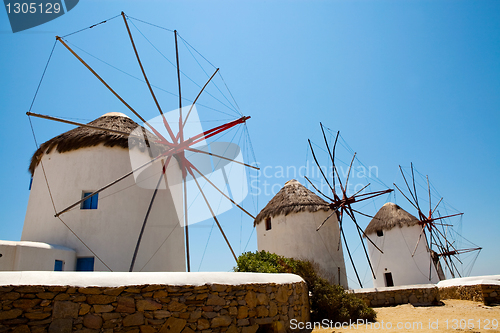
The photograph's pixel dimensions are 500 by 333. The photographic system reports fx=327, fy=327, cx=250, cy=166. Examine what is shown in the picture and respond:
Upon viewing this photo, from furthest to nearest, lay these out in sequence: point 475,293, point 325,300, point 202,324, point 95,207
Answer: point 475,293, point 95,207, point 325,300, point 202,324

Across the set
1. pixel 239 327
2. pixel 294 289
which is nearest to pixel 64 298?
pixel 239 327

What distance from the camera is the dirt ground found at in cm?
632

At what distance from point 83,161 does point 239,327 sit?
677 centimetres

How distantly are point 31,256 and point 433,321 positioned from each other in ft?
30.1

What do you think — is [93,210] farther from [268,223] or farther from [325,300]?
[268,223]

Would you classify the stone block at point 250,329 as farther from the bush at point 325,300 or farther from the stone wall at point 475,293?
the stone wall at point 475,293

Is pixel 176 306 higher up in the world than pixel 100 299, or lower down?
lower down

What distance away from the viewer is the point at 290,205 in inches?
605

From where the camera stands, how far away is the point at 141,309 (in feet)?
15.4

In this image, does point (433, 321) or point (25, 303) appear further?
point (433, 321)

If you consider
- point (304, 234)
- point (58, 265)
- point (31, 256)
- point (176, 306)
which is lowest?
point (176, 306)

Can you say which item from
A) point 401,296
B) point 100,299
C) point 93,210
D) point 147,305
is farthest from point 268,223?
point 100,299

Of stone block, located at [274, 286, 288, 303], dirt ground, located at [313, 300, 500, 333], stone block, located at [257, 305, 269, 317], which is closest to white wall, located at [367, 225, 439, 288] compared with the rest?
dirt ground, located at [313, 300, 500, 333]

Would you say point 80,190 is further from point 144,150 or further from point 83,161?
point 144,150
